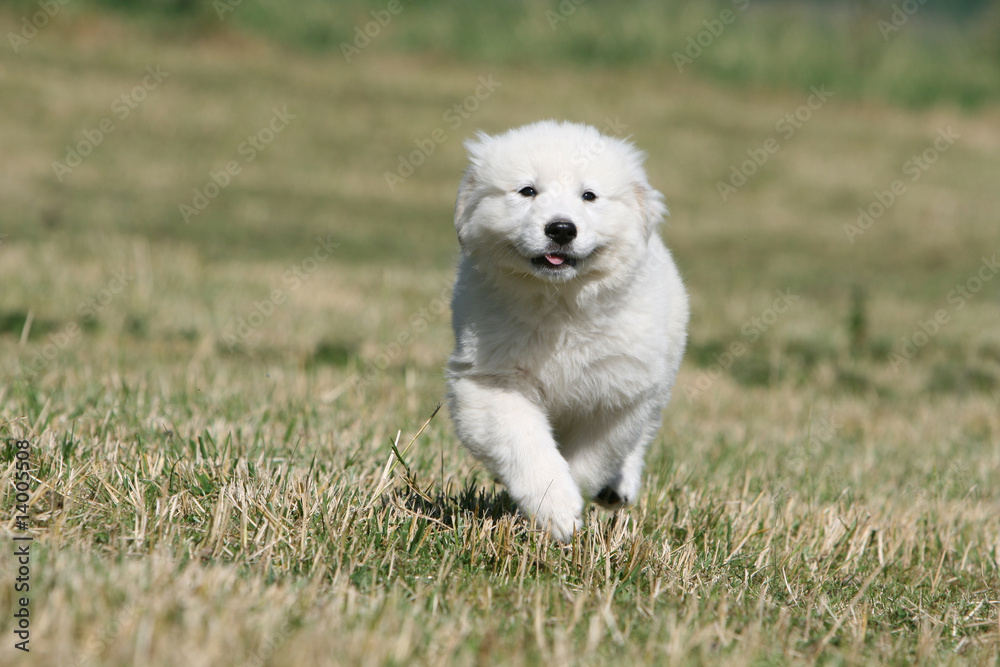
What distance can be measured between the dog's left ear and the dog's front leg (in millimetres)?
725

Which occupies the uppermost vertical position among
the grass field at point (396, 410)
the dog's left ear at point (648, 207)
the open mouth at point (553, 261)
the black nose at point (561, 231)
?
the dog's left ear at point (648, 207)

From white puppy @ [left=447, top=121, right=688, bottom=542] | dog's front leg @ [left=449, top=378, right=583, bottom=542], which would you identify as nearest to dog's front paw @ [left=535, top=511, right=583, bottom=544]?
dog's front leg @ [left=449, top=378, right=583, bottom=542]

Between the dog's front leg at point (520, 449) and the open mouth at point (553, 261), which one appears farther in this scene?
the open mouth at point (553, 261)

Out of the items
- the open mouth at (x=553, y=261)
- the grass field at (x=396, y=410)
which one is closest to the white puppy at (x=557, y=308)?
the open mouth at (x=553, y=261)

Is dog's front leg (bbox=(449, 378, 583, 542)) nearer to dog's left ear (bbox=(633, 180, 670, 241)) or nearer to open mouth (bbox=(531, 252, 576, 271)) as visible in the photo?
open mouth (bbox=(531, 252, 576, 271))

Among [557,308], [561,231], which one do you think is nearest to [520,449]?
[557,308]

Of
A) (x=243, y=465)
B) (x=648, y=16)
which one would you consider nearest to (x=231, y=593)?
(x=243, y=465)

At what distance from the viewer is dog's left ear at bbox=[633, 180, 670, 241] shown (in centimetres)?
361

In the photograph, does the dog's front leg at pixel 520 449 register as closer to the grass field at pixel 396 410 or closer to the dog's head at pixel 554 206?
the grass field at pixel 396 410

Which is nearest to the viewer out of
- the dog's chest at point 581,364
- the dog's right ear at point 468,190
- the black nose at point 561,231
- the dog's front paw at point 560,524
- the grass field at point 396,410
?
the grass field at point 396,410

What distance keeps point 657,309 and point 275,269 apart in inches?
236

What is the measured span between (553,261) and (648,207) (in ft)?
→ 1.68

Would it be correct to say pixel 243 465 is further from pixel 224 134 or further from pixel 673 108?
pixel 673 108

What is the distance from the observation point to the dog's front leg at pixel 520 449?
3109 millimetres
